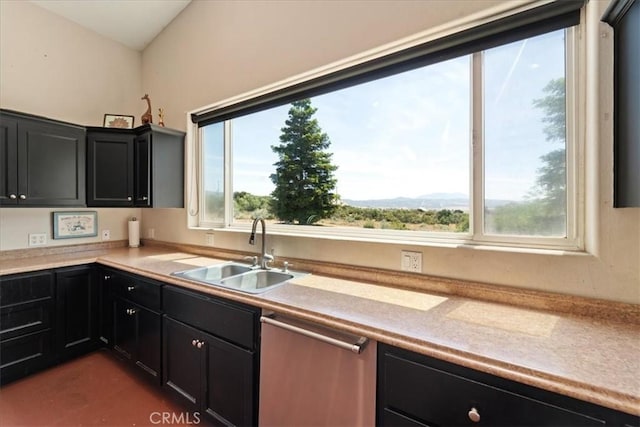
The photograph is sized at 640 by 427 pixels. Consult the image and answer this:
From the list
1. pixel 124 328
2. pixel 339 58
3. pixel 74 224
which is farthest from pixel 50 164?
pixel 339 58

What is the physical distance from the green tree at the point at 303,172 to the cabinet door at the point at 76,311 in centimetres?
171

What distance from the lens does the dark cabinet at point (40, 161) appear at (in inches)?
80.8

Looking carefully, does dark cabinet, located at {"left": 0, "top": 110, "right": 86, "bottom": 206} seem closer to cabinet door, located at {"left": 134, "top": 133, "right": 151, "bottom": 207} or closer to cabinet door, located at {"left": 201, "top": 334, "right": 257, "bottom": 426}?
cabinet door, located at {"left": 134, "top": 133, "right": 151, "bottom": 207}

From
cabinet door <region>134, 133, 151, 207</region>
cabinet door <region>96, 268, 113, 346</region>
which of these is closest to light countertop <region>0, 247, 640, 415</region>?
cabinet door <region>96, 268, 113, 346</region>

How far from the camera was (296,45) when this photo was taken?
2.02 metres

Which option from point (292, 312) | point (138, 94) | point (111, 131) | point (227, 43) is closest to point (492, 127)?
point (292, 312)

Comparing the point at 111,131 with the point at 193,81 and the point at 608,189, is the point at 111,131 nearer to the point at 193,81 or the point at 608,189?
the point at 193,81

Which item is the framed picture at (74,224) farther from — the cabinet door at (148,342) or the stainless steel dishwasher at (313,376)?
the stainless steel dishwasher at (313,376)

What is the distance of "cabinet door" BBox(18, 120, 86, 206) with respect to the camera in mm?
2139

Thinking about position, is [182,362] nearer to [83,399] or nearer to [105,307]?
[83,399]

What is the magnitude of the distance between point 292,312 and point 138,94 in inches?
131

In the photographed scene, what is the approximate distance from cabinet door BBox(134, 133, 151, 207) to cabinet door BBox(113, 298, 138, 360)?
0.89m

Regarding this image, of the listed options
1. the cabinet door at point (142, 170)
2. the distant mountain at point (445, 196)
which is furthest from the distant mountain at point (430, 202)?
the cabinet door at point (142, 170)

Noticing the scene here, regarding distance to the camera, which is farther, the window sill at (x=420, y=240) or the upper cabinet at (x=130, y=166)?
the upper cabinet at (x=130, y=166)
